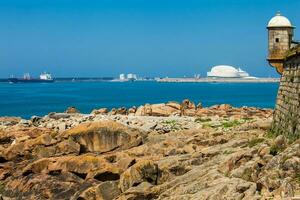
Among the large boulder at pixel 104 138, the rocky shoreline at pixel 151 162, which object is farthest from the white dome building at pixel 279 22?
the large boulder at pixel 104 138

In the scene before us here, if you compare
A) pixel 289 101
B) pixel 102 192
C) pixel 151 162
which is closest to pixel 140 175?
pixel 151 162

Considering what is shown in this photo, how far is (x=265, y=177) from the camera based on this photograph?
16.3 metres

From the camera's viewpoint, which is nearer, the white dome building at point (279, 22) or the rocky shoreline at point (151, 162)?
the rocky shoreline at point (151, 162)

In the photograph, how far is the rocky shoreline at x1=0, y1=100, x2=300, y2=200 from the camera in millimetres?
17266

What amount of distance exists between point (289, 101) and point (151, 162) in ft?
19.2

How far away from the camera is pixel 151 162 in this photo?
22.5 m

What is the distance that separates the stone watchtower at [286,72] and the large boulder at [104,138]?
7.50 metres

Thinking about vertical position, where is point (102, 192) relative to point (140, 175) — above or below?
below

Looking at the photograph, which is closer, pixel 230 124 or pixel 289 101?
pixel 289 101

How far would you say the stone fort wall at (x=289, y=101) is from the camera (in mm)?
20812

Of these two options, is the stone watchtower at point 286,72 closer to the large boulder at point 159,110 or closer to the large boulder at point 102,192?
the large boulder at point 102,192

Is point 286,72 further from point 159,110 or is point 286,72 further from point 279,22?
point 159,110

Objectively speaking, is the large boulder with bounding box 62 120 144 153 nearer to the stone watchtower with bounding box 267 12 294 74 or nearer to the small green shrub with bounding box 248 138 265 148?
the small green shrub with bounding box 248 138 265 148

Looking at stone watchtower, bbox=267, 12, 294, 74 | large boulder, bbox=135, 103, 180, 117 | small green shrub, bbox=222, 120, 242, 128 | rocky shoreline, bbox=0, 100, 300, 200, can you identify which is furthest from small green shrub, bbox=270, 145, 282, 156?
large boulder, bbox=135, 103, 180, 117
